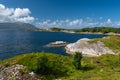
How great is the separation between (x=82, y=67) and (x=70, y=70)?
3417 mm

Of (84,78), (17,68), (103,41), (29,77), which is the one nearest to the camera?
(84,78)

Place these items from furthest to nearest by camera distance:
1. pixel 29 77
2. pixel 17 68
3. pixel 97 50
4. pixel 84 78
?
1. pixel 97 50
2. pixel 17 68
3. pixel 29 77
4. pixel 84 78

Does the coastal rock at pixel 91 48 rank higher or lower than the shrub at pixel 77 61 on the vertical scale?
lower

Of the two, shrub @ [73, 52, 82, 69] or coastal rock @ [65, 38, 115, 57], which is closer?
shrub @ [73, 52, 82, 69]

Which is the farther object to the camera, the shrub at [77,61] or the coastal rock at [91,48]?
the coastal rock at [91,48]

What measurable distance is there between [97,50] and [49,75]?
2925 inches

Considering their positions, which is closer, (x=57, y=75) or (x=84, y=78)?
(x=84, y=78)

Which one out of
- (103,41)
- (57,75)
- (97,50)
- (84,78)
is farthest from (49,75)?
(103,41)

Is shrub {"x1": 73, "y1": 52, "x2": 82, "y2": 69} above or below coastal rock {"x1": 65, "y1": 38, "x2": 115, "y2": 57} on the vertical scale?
above

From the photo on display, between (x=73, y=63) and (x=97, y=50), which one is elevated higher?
(x=73, y=63)

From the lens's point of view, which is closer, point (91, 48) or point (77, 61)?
point (77, 61)

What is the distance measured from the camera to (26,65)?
115 feet

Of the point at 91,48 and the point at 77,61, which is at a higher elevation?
the point at 77,61

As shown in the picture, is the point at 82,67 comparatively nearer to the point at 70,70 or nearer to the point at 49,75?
the point at 70,70
